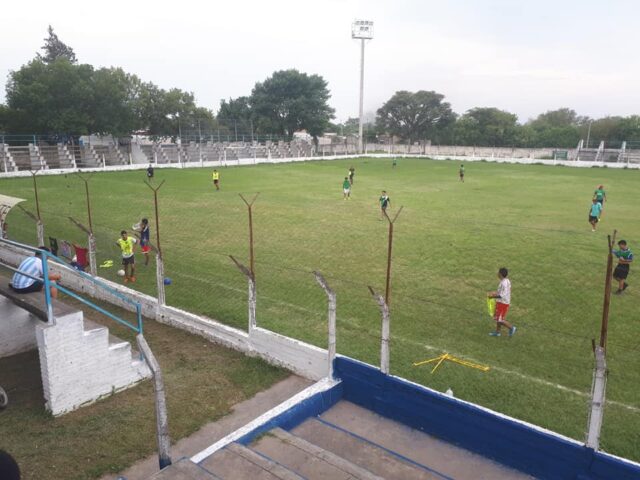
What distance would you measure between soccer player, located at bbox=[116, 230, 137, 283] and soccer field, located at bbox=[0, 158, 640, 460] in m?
0.32

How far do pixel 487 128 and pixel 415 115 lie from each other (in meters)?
15.1

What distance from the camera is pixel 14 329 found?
8805mm

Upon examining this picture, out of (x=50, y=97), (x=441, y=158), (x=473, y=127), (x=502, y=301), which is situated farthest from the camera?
(x=473, y=127)

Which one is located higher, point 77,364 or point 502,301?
point 502,301

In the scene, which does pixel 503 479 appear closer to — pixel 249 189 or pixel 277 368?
pixel 277 368

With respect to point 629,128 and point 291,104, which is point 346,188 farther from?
point 629,128

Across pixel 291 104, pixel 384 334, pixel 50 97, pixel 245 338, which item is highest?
pixel 291 104

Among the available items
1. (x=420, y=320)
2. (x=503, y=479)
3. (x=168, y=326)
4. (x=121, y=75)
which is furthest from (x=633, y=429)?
(x=121, y=75)

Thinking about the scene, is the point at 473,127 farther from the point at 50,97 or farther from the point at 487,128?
the point at 50,97

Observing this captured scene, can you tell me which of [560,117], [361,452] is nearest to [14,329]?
[361,452]

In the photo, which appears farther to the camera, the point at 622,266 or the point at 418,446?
the point at 622,266

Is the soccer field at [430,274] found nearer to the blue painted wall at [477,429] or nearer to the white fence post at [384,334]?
the blue painted wall at [477,429]

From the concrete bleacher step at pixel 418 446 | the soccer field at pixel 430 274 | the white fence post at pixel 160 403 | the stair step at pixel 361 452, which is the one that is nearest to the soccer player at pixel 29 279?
the soccer field at pixel 430 274

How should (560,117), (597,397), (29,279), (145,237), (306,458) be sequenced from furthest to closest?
1. (560,117)
2. (145,237)
3. (29,279)
4. (306,458)
5. (597,397)
